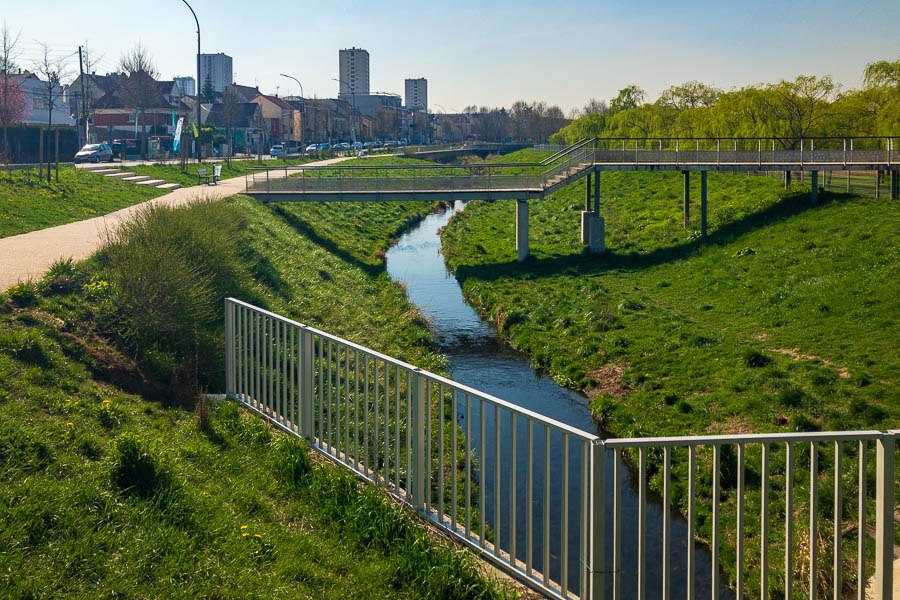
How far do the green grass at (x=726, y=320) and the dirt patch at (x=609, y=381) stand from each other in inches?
1.5

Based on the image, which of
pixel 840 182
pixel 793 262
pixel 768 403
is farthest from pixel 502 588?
pixel 840 182

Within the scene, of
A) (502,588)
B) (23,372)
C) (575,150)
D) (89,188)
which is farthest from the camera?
(575,150)

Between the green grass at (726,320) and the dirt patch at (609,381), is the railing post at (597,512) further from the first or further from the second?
the dirt patch at (609,381)

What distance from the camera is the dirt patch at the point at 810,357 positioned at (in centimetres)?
1531

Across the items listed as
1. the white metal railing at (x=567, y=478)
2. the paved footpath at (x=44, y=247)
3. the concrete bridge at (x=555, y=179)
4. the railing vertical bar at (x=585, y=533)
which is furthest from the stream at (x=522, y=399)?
the paved footpath at (x=44, y=247)

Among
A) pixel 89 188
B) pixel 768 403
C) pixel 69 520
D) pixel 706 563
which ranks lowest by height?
pixel 706 563

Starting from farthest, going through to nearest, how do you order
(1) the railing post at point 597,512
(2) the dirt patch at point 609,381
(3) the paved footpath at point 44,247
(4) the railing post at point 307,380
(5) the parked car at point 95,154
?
(5) the parked car at point 95,154
(2) the dirt patch at point 609,381
(3) the paved footpath at point 44,247
(4) the railing post at point 307,380
(1) the railing post at point 597,512

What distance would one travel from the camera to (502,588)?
5.46 m

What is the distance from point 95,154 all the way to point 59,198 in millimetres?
31705

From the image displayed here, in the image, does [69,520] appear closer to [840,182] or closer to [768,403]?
[768,403]

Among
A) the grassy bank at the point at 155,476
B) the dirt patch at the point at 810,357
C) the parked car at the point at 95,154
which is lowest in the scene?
the dirt patch at the point at 810,357

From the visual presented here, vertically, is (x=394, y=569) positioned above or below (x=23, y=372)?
below

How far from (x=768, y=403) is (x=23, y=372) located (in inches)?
427

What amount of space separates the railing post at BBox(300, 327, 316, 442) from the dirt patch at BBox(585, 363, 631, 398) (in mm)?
9428
